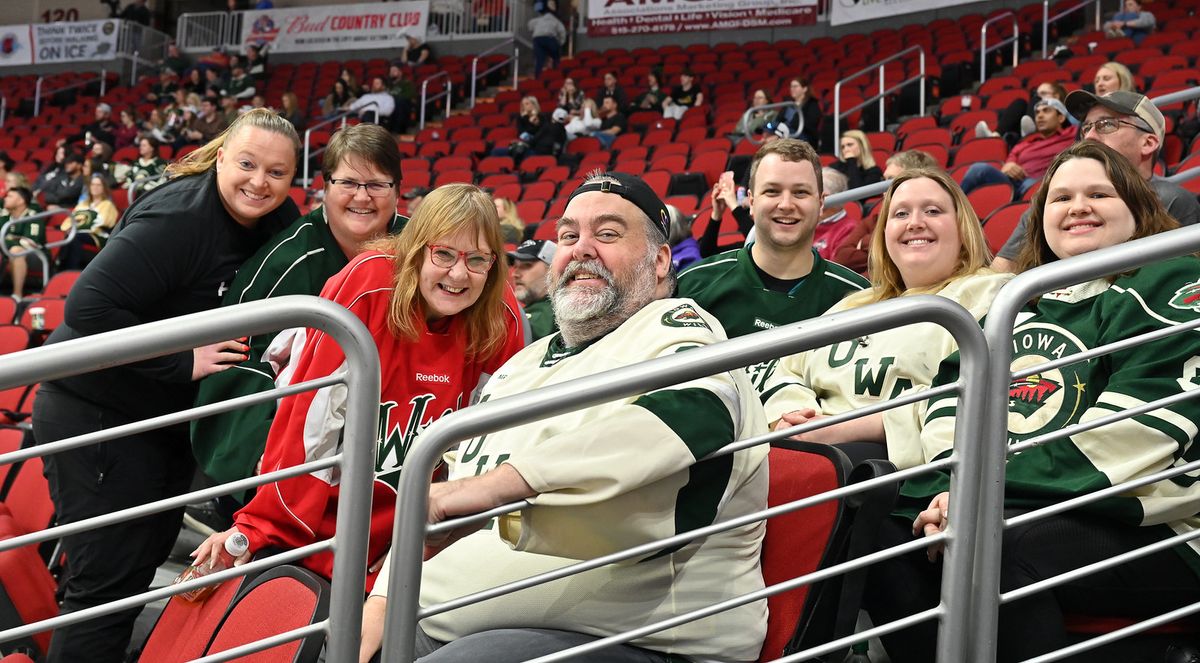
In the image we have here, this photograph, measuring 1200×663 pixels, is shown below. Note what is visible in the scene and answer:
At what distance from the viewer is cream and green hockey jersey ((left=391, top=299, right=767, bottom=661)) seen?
1.48 m

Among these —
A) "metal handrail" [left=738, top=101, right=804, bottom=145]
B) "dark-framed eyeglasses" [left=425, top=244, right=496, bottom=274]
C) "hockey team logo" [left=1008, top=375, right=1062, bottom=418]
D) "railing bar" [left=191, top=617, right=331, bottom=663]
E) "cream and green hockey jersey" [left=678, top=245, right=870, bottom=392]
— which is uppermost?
"metal handrail" [left=738, top=101, right=804, bottom=145]

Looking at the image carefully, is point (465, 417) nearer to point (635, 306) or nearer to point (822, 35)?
point (635, 306)

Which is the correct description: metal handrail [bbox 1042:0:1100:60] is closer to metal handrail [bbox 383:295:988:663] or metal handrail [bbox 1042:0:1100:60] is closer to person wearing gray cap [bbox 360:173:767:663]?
person wearing gray cap [bbox 360:173:767:663]

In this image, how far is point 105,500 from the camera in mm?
2391

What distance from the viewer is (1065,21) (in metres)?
11.0

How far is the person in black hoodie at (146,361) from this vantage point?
230 centimetres

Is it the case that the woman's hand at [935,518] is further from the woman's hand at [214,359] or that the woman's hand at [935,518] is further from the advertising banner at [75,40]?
the advertising banner at [75,40]

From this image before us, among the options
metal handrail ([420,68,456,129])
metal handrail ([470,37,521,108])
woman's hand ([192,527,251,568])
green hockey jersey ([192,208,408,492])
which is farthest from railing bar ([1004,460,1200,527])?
metal handrail ([470,37,521,108])

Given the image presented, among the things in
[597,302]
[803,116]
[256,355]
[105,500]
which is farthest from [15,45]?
[597,302]

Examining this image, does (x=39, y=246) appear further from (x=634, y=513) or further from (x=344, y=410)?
(x=634, y=513)

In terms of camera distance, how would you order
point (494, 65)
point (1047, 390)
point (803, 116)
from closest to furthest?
point (1047, 390), point (803, 116), point (494, 65)

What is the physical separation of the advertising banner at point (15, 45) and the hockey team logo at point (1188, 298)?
59.0 feet

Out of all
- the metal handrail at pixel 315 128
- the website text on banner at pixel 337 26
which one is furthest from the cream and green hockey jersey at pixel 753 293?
the website text on banner at pixel 337 26

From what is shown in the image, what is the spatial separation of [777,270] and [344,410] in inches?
49.8
